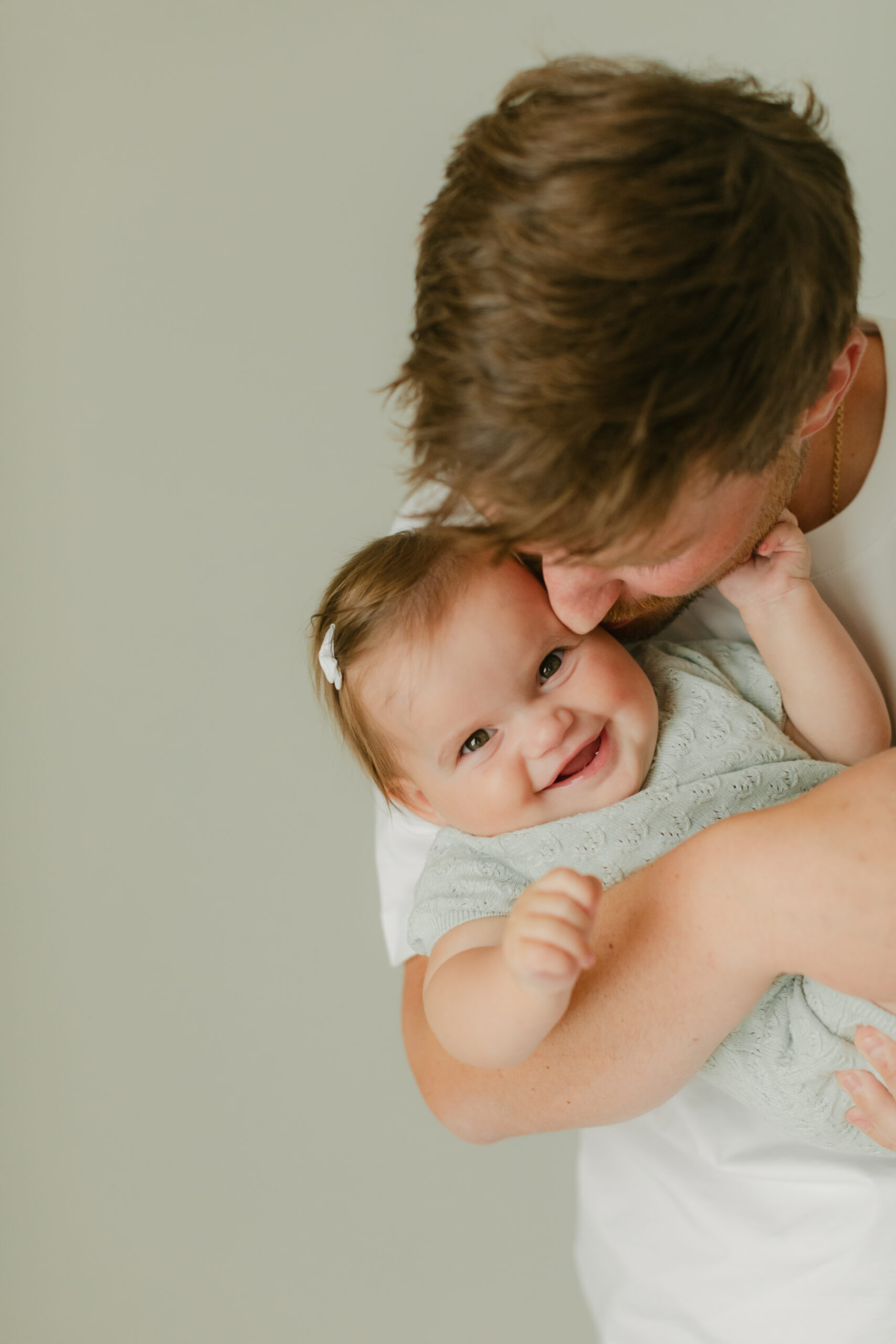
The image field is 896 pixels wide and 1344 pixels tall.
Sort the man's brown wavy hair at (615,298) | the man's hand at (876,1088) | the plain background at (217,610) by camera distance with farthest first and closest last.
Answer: the plain background at (217,610) → the man's hand at (876,1088) → the man's brown wavy hair at (615,298)

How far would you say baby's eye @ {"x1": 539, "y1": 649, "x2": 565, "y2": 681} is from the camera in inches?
47.7

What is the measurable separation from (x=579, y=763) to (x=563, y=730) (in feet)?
0.18

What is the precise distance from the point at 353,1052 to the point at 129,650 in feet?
2.90

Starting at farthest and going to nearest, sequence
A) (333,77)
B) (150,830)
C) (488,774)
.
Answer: (150,830) → (333,77) → (488,774)

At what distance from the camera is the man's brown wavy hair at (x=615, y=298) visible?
0.79 meters

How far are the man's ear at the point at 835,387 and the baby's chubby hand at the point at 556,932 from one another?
467 millimetres

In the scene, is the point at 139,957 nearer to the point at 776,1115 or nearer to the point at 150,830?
the point at 150,830

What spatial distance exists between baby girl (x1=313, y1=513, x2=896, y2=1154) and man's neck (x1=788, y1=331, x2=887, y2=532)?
0.36 ft

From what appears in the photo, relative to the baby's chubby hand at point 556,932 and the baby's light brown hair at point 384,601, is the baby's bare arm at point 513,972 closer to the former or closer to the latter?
the baby's chubby hand at point 556,932

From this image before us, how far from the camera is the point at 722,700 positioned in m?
1.25

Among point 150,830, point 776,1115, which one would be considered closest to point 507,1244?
point 150,830

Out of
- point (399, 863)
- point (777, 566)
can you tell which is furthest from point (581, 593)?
point (399, 863)

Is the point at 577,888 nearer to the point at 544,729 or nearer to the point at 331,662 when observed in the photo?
the point at 544,729

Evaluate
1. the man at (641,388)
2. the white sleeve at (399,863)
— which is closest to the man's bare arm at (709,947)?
the man at (641,388)
